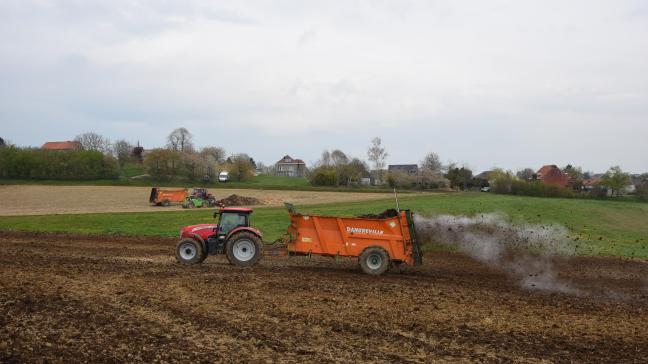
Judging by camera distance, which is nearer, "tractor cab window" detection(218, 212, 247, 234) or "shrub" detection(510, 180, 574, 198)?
"tractor cab window" detection(218, 212, 247, 234)

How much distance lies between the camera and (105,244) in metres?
22.3

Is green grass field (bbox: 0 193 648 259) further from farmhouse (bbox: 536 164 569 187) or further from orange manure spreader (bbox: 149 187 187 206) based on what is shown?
farmhouse (bbox: 536 164 569 187)

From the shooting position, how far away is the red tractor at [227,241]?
1642 centimetres

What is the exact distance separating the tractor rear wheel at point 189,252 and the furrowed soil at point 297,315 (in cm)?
42

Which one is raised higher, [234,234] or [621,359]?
[234,234]

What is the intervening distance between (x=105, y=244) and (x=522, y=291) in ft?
54.5

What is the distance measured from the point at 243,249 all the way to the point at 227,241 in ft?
1.84

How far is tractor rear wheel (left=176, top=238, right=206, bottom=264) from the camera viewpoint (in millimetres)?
16625

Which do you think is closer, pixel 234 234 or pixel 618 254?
pixel 234 234

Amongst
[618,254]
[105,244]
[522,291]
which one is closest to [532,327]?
[522,291]

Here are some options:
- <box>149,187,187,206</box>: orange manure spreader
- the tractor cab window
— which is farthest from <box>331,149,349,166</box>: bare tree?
the tractor cab window

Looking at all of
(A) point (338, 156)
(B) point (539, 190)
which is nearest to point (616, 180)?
(B) point (539, 190)

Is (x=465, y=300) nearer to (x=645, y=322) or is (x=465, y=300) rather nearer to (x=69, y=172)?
(x=645, y=322)

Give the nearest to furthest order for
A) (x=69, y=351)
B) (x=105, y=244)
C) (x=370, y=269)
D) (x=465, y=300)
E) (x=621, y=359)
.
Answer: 1. (x=69, y=351)
2. (x=621, y=359)
3. (x=465, y=300)
4. (x=370, y=269)
5. (x=105, y=244)
